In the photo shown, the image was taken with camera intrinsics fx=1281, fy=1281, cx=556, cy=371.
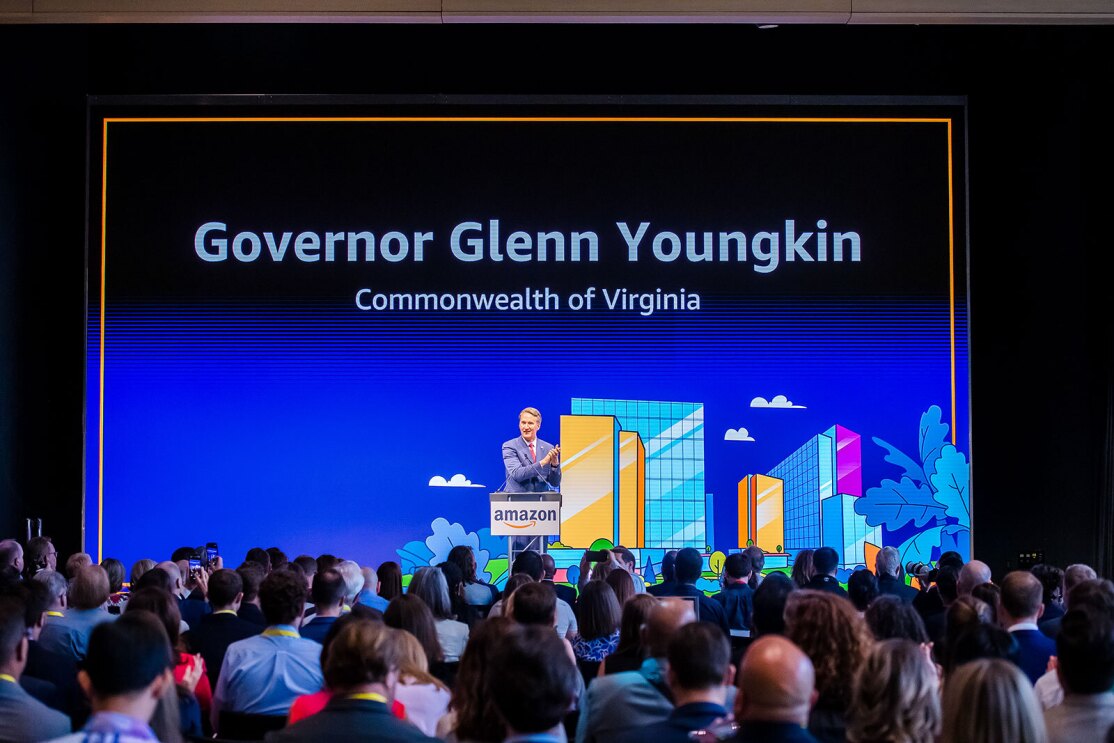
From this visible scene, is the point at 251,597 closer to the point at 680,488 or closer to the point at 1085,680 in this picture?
the point at 1085,680

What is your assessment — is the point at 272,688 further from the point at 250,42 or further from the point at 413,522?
the point at 250,42

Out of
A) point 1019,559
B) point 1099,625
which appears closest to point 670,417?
point 1019,559

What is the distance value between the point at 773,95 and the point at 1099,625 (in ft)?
29.3

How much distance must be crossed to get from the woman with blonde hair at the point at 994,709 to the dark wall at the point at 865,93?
31.0ft

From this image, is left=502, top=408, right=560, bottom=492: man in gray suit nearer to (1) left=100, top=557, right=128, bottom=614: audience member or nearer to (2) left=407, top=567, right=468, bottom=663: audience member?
(1) left=100, top=557, right=128, bottom=614: audience member

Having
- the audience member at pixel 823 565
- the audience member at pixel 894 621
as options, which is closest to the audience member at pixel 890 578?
the audience member at pixel 823 565

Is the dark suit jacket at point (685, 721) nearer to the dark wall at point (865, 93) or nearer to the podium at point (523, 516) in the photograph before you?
the podium at point (523, 516)

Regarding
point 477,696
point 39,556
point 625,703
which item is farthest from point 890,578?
point 39,556

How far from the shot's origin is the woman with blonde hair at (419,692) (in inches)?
145

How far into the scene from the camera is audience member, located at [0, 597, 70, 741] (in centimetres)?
321

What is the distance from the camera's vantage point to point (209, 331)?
11430mm

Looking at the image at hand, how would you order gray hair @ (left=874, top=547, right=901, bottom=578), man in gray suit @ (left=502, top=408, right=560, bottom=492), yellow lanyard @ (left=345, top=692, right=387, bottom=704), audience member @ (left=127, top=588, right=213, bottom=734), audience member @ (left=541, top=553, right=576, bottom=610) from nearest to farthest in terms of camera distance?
yellow lanyard @ (left=345, top=692, right=387, bottom=704) → audience member @ (left=127, top=588, right=213, bottom=734) → audience member @ (left=541, top=553, right=576, bottom=610) → gray hair @ (left=874, top=547, right=901, bottom=578) → man in gray suit @ (left=502, top=408, right=560, bottom=492)

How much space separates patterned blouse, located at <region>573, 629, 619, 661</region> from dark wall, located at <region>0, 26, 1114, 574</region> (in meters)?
7.37

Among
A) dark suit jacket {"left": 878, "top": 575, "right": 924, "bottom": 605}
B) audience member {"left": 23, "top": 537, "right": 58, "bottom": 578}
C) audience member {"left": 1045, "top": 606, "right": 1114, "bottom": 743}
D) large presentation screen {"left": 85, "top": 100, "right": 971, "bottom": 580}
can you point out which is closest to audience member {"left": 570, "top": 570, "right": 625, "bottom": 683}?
audience member {"left": 1045, "top": 606, "right": 1114, "bottom": 743}
